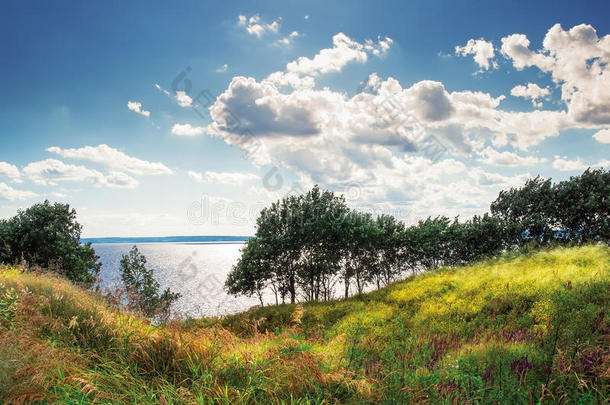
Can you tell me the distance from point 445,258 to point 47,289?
33921 mm

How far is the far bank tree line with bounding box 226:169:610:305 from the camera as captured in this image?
2895 cm

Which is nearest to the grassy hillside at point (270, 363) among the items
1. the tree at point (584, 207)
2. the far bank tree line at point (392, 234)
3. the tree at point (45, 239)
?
the far bank tree line at point (392, 234)

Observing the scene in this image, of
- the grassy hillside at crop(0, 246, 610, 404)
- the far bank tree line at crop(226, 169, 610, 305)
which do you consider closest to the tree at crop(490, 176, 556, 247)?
the far bank tree line at crop(226, 169, 610, 305)

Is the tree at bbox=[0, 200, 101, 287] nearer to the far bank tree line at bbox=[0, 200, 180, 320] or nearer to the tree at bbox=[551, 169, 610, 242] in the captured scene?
the far bank tree line at bbox=[0, 200, 180, 320]

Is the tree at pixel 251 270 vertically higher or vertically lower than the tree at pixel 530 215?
lower

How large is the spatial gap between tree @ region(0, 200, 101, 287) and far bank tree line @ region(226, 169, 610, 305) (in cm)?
1530

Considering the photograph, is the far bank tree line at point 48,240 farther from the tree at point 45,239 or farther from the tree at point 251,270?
the tree at point 251,270

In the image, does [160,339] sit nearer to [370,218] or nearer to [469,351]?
[469,351]

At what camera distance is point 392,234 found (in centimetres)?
3300

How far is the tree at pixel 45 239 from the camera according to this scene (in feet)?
87.7

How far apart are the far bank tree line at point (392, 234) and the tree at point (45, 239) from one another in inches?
602

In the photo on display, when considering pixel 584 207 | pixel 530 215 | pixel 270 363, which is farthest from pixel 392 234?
pixel 270 363

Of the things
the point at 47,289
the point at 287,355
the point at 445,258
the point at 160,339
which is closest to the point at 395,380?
the point at 287,355

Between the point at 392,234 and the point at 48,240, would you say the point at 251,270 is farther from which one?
the point at 48,240
